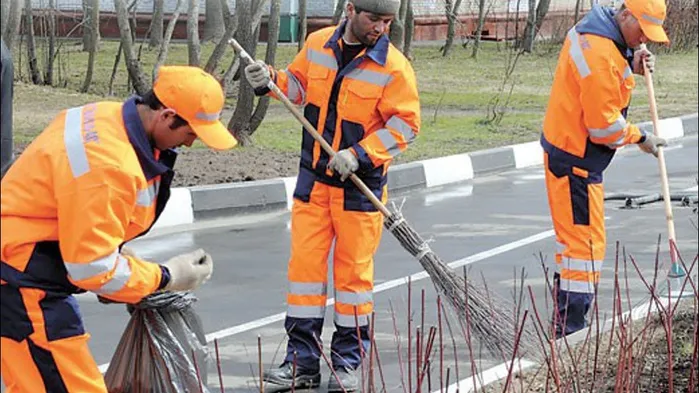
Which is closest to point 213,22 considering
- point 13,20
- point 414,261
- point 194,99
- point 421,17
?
point 421,17

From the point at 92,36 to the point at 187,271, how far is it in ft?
22.3

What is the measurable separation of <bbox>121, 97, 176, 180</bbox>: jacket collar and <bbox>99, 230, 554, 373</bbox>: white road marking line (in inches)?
55.0

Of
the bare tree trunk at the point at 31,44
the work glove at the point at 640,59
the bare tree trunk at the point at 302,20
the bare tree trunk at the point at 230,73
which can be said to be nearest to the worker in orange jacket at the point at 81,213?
the work glove at the point at 640,59

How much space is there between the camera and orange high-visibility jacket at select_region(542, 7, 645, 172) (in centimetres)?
595

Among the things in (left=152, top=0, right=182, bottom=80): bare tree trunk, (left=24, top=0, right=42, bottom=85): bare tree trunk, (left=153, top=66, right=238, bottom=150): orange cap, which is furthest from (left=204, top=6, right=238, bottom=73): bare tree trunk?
(left=153, top=66, right=238, bottom=150): orange cap

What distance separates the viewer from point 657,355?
5.41 metres

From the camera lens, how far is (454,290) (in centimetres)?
554

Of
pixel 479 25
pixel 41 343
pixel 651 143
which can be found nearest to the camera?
pixel 41 343

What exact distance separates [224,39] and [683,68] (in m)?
8.53

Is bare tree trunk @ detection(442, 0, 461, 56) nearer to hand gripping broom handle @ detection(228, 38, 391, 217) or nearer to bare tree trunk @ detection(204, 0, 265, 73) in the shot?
bare tree trunk @ detection(204, 0, 265, 73)

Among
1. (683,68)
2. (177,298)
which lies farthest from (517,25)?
(177,298)

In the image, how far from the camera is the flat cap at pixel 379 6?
5254mm

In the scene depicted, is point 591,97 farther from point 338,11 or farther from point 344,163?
point 338,11

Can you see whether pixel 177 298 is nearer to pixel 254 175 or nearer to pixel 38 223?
pixel 38 223
